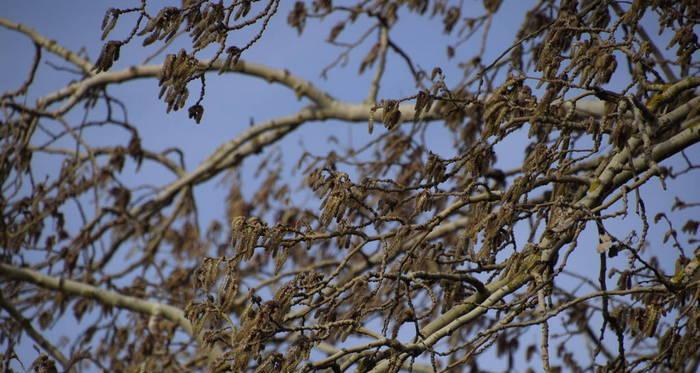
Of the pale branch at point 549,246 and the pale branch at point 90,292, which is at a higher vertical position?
the pale branch at point 90,292

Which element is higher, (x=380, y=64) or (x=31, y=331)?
(x=380, y=64)

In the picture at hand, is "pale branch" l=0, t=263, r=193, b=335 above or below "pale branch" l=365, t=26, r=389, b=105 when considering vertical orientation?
below

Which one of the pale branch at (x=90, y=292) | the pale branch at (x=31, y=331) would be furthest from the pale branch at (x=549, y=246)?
the pale branch at (x=31, y=331)

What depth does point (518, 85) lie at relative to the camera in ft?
11.8

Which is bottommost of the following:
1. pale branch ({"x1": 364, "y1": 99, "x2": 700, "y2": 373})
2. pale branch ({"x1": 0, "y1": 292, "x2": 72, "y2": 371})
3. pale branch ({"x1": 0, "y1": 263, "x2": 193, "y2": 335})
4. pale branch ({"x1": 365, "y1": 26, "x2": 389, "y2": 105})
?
pale branch ({"x1": 364, "y1": 99, "x2": 700, "y2": 373})

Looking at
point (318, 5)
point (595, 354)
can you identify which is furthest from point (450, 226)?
point (595, 354)

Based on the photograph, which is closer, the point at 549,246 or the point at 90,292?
the point at 549,246

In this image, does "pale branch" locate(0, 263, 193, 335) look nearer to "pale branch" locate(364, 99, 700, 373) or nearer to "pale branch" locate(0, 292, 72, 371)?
"pale branch" locate(0, 292, 72, 371)

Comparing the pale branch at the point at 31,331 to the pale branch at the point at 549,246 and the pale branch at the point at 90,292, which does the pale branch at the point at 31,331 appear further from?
the pale branch at the point at 549,246

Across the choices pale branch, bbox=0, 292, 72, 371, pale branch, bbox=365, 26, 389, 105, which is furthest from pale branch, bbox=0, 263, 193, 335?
pale branch, bbox=365, 26, 389, 105

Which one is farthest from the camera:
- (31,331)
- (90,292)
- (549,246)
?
(90,292)

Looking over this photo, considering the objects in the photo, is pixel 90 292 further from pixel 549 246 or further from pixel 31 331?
pixel 549 246

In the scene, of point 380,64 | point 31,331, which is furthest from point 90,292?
point 380,64

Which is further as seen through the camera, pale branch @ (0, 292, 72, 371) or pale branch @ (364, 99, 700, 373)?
pale branch @ (0, 292, 72, 371)
